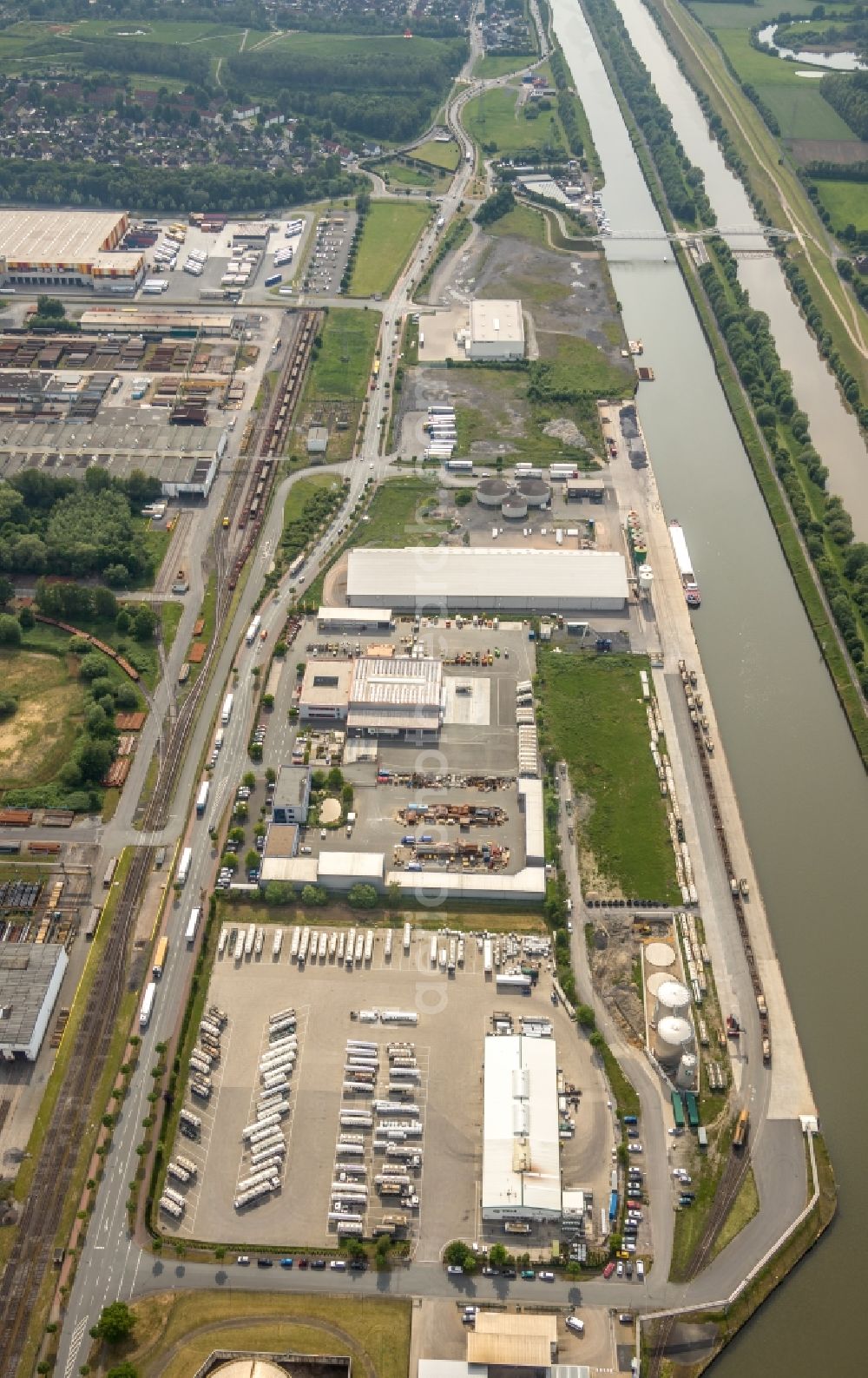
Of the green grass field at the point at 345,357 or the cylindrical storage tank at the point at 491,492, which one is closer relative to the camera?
the cylindrical storage tank at the point at 491,492

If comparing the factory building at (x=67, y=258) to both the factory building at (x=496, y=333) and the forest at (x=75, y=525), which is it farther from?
the factory building at (x=496, y=333)

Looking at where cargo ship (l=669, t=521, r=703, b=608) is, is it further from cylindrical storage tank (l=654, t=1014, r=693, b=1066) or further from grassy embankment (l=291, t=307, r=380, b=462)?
cylindrical storage tank (l=654, t=1014, r=693, b=1066)

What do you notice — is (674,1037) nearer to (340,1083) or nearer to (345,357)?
(340,1083)

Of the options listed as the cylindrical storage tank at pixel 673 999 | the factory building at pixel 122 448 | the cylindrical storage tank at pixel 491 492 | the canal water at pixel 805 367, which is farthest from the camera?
the canal water at pixel 805 367

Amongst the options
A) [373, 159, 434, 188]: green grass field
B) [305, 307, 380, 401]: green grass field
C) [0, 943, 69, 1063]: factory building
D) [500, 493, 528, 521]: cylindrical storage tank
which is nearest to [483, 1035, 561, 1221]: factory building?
[0, 943, 69, 1063]: factory building

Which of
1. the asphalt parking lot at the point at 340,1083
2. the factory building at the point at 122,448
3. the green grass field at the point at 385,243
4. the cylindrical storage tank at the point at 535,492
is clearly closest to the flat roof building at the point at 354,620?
the cylindrical storage tank at the point at 535,492

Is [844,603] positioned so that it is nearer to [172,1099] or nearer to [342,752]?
[342,752]
